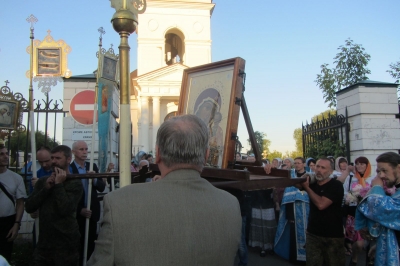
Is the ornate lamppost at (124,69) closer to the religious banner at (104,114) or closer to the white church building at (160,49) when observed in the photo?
the religious banner at (104,114)

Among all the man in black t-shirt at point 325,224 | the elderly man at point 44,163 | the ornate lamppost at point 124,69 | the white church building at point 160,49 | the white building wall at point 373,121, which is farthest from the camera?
the white church building at point 160,49

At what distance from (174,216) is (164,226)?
6 cm

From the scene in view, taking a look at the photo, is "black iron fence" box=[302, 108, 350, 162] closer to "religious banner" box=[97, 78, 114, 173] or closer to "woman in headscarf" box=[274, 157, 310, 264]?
"woman in headscarf" box=[274, 157, 310, 264]

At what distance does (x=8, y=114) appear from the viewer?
670 centimetres

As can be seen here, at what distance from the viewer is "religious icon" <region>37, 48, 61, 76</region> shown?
4.91 m

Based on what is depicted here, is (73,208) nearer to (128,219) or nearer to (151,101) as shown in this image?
(128,219)

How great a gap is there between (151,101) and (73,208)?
23.7m

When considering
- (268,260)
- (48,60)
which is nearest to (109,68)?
(48,60)

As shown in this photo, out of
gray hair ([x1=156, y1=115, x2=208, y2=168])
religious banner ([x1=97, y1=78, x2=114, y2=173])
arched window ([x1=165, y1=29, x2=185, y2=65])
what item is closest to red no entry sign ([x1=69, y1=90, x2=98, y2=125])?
religious banner ([x1=97, y1=78, x2=114, y2=173])

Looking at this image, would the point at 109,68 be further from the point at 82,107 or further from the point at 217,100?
the point at 82,107

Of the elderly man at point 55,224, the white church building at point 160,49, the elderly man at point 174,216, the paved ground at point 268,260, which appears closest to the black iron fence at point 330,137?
the paved ground at point 268,260

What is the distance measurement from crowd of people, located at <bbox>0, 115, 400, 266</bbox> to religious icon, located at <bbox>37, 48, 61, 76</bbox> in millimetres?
1102

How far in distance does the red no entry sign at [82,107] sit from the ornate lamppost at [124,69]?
5.24 metres

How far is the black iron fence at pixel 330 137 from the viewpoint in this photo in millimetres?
9156
